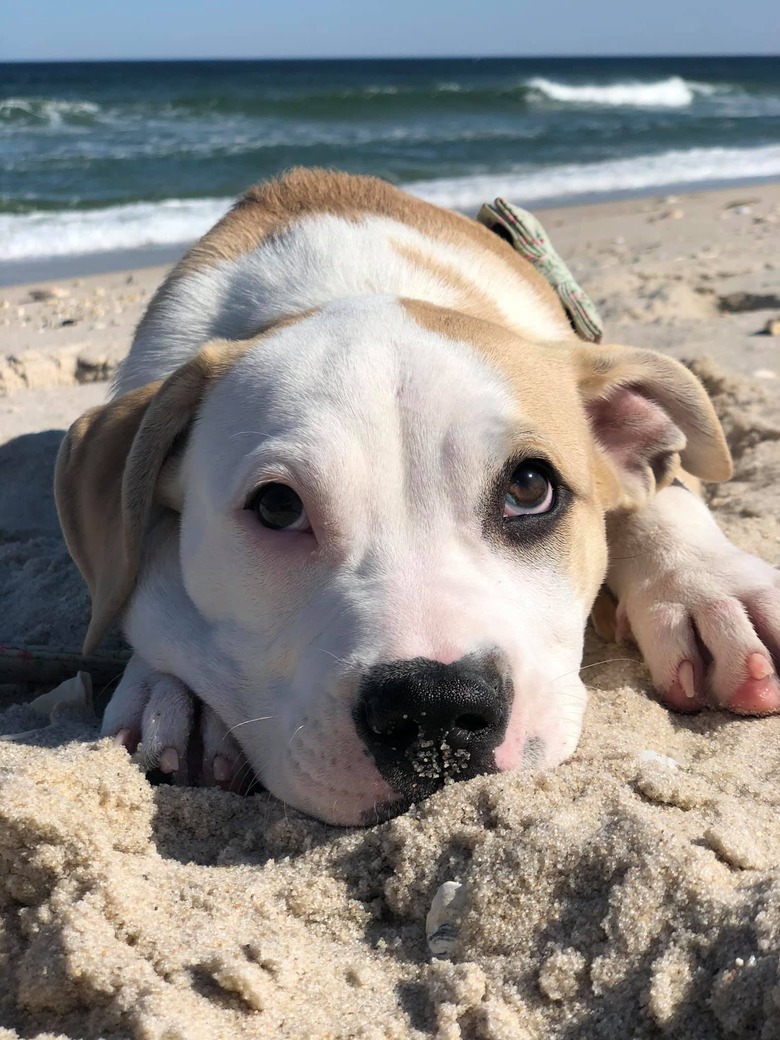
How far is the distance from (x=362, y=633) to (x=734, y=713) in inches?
47.4

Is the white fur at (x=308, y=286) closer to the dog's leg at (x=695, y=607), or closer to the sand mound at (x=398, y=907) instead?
the dog's leg at (x=695, y=607)

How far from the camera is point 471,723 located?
2.35 m

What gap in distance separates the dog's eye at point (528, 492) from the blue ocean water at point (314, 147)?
460 inches

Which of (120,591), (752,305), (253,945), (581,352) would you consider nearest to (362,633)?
(253,945)

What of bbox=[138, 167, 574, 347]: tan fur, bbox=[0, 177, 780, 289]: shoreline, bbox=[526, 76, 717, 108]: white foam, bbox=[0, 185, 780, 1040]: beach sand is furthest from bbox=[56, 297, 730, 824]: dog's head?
bbox=[526, 76, 717, 108]: white foam

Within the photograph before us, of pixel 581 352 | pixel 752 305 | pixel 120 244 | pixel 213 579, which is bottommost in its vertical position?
pixel 120 244

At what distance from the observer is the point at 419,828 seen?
2.27 metres

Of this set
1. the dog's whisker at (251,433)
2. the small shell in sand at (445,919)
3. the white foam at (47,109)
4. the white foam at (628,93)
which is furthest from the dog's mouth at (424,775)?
the white foam at (628,93)

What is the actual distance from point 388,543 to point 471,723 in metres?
0.49

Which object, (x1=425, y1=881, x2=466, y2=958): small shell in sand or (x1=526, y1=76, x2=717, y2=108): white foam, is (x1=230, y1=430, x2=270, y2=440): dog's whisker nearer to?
(x1=425, y1=881, x2=466, y2=958): small shell in sand

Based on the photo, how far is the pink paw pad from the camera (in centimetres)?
302

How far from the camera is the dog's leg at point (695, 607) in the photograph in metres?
3.07

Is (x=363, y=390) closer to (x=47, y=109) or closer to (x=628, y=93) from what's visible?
(x=47, y=109)

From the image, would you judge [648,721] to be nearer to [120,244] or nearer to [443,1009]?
[443,1009]
